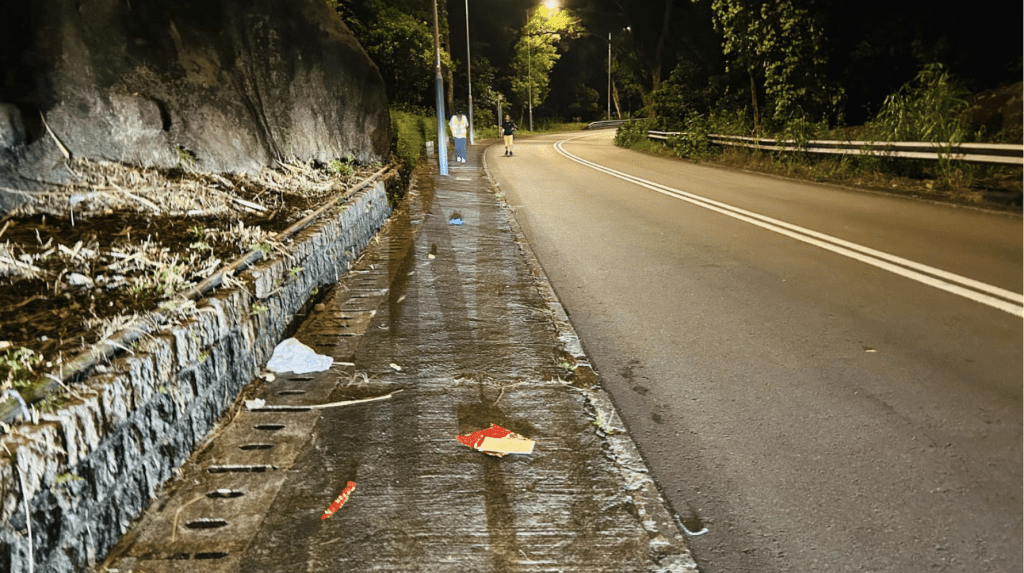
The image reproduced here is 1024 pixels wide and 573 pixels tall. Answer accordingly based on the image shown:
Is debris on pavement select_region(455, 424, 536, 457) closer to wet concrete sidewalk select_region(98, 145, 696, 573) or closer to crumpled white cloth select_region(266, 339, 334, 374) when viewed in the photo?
wet concrete sidewalk select_region(98, 145, 696, 573)

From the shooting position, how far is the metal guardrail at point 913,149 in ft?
38.0

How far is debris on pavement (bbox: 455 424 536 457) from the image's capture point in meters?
3.63

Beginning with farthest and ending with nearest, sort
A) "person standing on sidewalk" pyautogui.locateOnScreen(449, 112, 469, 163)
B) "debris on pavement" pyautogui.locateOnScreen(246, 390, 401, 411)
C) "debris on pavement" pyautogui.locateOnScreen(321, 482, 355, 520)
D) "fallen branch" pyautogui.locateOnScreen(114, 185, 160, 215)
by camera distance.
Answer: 1. "person standing on sidewalk" pyautogui.locateOnScreen(449, 112, 469, 163)
2. "fallen branch" pyautogui.locateOnScreen(114, 185, 160, 215)
3. "debris on pavement" pyautogui.locateOnScreen(246, 390, 401, 411)
4. "debris on pavement" pyautogui.locateOnScreen(321, 482, 355, 520)

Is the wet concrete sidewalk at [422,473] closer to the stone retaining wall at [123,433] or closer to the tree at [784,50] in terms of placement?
the stone retaining wall at [123,433]

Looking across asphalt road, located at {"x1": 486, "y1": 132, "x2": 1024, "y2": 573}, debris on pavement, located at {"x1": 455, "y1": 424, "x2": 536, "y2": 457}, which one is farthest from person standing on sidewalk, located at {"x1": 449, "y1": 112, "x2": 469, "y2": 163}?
debris on pavement, located at {"x1": 455, "y1": 424, "x2": 536, "y2": 457}

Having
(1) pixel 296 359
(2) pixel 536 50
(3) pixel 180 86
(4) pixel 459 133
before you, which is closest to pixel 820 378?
(1) pixel 296 359

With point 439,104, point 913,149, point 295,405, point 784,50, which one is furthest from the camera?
point 784,50

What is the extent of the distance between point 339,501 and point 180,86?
6551 mm

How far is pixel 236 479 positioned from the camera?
336 cm

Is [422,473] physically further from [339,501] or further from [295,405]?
[295,405]

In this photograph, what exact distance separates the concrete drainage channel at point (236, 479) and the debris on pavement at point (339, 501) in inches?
11.5

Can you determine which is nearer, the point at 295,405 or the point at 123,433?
the point at 123,433

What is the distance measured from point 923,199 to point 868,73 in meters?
9.75

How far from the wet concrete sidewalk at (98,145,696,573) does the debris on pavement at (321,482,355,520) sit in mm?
27
